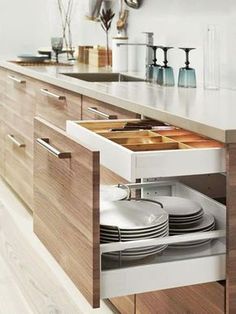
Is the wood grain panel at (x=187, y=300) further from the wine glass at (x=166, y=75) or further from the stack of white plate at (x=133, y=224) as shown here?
the wine glass at (x=166, y=75)

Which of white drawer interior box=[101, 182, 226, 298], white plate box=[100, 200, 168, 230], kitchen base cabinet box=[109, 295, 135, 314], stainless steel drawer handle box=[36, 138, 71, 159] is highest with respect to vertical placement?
stainless steel drawer handle box=[36, 138, 71, 159]

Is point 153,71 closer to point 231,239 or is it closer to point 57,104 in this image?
point 57,104

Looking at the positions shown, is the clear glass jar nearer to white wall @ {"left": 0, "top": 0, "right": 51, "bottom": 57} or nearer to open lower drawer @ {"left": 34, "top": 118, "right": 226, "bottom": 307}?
open lower drawer @ {"left": 34, "top": 118, "right": 226, "bottom": 307}

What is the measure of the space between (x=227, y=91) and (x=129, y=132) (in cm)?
75

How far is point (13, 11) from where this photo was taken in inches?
192

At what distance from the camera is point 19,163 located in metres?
3.78

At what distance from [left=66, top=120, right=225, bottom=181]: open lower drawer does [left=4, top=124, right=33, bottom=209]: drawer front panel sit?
1.74m

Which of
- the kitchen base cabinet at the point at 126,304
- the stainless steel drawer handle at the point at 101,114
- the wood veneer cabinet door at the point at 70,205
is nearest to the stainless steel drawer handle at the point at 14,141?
the stainless steel drawer handle at the point at 101,114

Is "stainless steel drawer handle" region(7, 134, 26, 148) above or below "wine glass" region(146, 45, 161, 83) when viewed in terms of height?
below

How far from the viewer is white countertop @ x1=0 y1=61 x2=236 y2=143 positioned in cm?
152

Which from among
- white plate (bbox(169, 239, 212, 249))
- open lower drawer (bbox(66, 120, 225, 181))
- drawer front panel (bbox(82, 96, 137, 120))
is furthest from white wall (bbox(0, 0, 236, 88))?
white plate (bbox(169, 239, 212, 249))

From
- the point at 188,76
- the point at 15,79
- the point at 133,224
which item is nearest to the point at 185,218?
the point at 133,224

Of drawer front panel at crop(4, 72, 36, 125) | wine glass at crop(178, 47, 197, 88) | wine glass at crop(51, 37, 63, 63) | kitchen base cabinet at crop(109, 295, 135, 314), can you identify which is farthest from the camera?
wine glass at crop(51, 37, 63, 63)

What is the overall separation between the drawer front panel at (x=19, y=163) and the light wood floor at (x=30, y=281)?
0.84 ft
